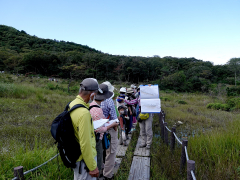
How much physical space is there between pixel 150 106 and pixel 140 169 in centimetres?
175

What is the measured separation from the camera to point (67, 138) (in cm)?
162

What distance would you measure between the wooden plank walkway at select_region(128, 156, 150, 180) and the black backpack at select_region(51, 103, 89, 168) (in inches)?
71.2

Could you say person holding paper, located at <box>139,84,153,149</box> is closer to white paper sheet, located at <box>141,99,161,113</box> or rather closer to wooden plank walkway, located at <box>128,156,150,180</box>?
white paper sheet, located at <box>141,99,161,113</box>

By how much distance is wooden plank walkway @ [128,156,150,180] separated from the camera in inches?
119

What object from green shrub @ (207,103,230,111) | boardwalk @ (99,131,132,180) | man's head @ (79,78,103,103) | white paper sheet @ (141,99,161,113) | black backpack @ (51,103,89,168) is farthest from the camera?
green shrub @ (207,103,230,111)

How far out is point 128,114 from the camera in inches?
194

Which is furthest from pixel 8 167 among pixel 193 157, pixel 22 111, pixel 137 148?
pixel 22 111

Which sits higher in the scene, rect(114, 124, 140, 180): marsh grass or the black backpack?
the black backpack

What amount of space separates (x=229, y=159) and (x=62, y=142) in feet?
10.4

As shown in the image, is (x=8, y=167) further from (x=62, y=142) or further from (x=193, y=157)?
(x=193, y=157)

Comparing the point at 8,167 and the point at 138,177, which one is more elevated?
the point at 8,167

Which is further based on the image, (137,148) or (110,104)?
(137,148)

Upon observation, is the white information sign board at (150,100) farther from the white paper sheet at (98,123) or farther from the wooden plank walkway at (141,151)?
the white paper sheet at (98,123)

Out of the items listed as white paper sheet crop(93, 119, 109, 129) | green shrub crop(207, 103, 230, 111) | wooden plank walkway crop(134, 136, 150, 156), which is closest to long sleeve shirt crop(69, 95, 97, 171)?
white paper sheet crop(93, 119, 109, 129)
